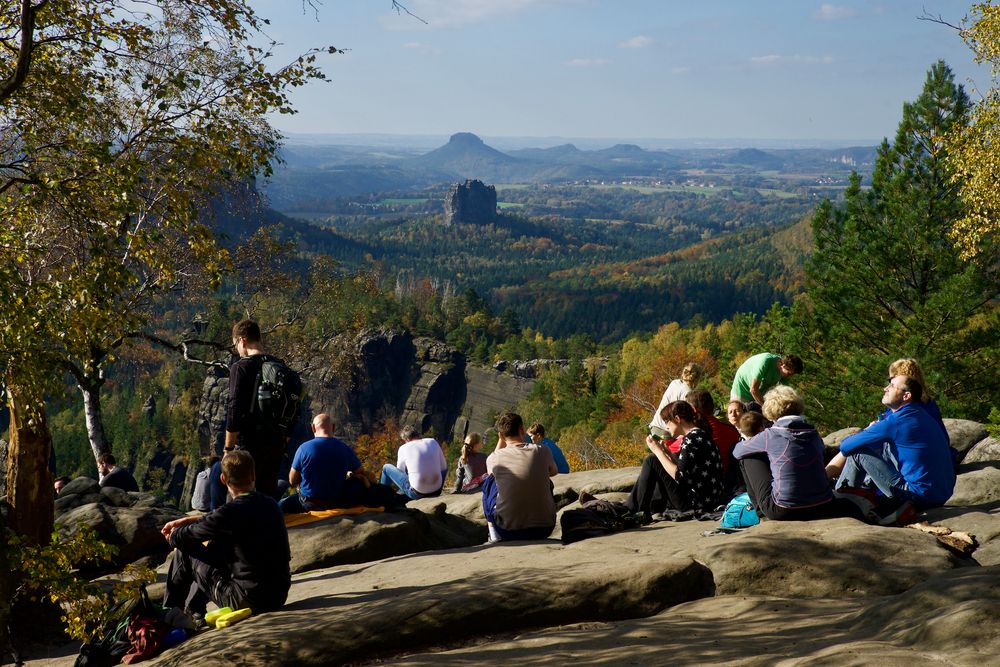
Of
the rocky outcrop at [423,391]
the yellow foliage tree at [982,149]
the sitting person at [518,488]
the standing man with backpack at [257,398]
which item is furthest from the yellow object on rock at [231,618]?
the rocky outcrop at [423,391]

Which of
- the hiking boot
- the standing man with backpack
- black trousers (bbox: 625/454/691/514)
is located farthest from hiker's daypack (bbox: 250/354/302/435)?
the hiking boot

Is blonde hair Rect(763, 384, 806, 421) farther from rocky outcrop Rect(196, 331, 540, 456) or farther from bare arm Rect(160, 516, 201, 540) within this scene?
rocky outcrop Rect(196, 331, 540, 456)

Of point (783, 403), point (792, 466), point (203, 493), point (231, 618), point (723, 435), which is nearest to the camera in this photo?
point (231, 618)

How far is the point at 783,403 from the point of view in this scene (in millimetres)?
8633

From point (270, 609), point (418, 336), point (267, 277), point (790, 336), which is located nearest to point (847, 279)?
point (790, 336)

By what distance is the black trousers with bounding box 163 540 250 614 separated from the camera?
7363 millimetres

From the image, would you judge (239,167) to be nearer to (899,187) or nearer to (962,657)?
(962,657)

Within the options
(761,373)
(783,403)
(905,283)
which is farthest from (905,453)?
(905,283)

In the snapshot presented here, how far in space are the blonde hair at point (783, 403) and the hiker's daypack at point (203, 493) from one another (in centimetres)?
749

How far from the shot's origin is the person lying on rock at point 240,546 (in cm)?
723

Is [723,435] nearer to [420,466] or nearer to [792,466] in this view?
[792,466]

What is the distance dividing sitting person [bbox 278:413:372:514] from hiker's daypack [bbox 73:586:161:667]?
2.93 metres

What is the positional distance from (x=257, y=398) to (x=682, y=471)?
4778 millimetres

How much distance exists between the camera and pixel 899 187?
22.2 m
